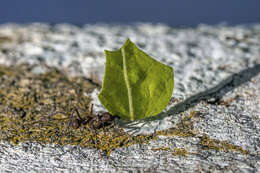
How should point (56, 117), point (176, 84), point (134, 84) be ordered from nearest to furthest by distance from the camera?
point (134, 84), point (56, 117), point (176, 84)

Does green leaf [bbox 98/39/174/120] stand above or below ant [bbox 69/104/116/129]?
above

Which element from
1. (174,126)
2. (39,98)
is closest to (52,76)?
(39,98)

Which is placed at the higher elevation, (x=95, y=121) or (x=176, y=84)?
(x=176, y=84)

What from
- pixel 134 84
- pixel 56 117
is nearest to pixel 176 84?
pixel 134 84

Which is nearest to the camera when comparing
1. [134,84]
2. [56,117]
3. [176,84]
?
[134,84]

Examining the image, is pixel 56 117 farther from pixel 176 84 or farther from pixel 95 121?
pixel 176 84
